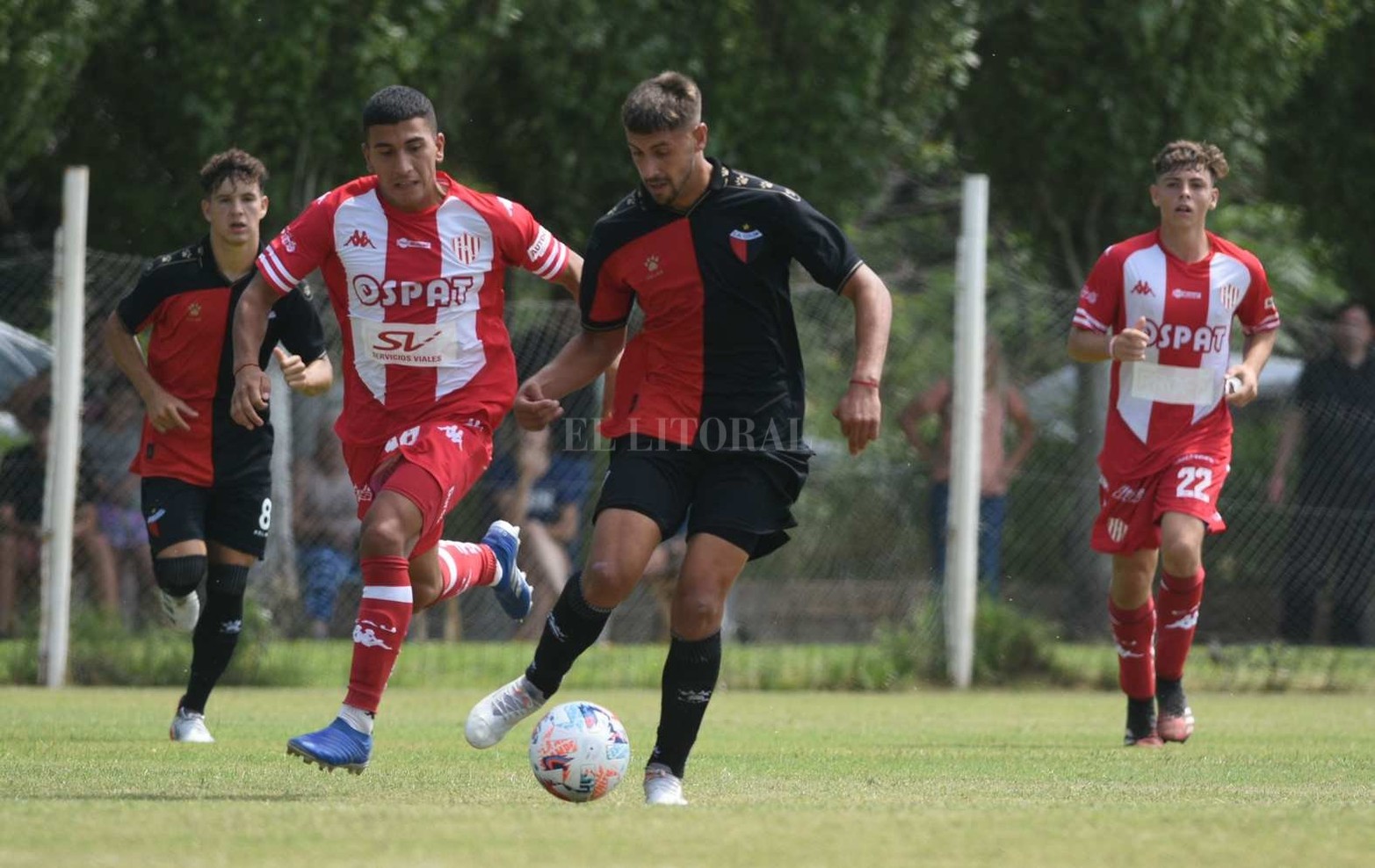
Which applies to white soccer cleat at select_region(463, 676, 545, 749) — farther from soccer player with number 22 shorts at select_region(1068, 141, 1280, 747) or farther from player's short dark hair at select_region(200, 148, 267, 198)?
Answer: soccer player with number 22 shorts at select_region(1068, 141, 1280, 747)

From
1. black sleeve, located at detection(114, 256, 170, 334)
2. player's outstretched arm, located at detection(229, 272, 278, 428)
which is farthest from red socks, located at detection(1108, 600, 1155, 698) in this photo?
black sleeve, located at detection(114, 256, 170, 334)

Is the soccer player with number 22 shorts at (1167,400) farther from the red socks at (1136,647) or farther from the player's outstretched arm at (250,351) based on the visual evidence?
the player's outstretched arm at (250,351)

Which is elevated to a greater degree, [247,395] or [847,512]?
[247,395]

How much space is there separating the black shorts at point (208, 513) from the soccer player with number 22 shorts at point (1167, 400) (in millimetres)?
3747

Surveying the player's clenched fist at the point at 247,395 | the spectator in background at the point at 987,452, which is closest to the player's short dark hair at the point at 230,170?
the player's clenched fist at the point at 247,395

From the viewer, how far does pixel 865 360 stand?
20.2ft

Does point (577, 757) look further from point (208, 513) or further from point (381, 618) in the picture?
point (208, 513)

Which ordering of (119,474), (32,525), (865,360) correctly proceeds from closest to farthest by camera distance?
(865,360), (32,525), (119,474)

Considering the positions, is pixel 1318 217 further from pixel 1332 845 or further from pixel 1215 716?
pixel 1332 845

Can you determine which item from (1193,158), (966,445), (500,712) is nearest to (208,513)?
(500,712)

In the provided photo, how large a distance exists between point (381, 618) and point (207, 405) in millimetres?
2672

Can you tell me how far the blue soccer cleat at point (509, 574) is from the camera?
8555mm

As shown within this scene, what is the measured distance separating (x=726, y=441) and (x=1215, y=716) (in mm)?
5585

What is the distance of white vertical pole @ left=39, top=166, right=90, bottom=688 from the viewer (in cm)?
1261
